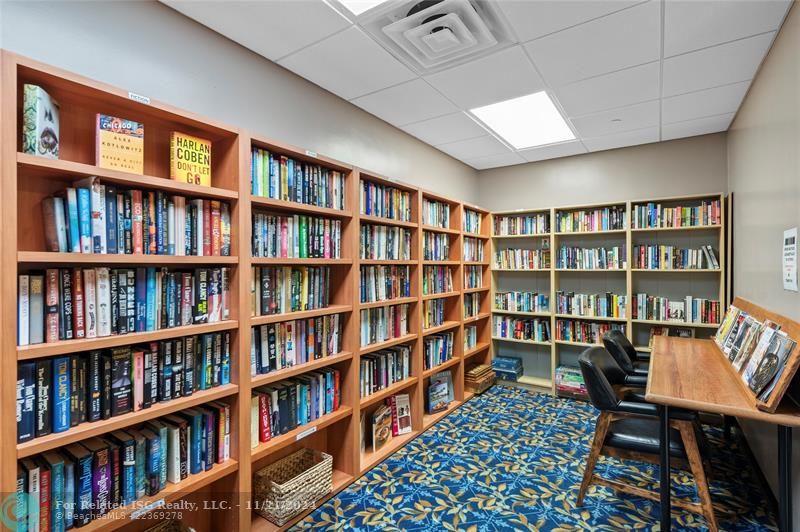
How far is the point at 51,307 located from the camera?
1354 millimetres

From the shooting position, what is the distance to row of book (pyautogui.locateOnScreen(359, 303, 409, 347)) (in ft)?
8.95

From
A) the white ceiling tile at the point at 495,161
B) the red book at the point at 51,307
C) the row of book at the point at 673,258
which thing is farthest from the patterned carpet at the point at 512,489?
the white ceiling tile at the point at 495,161

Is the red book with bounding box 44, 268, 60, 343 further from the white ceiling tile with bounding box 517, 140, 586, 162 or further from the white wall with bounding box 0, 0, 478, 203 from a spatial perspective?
the white ceiling tile with bounding box 517, 140, 586, 162

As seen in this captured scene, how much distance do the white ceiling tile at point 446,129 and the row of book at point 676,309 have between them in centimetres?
237

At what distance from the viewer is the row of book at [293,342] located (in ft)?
6.70

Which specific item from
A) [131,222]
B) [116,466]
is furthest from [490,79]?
[116,466]

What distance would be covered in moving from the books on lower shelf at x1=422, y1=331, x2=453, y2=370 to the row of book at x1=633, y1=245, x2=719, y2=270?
210cm

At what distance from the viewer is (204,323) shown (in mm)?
1771

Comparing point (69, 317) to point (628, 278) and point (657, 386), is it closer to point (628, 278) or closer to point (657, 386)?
point (657, 386)

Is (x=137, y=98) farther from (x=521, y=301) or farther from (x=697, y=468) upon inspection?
(x=521, y=301)

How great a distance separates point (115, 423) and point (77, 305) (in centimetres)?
48

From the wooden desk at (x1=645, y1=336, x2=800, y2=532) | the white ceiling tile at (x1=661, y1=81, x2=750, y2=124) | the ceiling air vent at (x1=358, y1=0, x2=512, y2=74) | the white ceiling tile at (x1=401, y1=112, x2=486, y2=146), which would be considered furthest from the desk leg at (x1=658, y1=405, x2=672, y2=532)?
the white ceiling tile at (x1=401, y1=112, x2=486, y2=146)

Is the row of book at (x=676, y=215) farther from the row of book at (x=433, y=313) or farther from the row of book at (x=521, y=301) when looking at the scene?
the row of book at (x=433, y=313)

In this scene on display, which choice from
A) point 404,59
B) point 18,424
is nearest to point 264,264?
point 18,424
